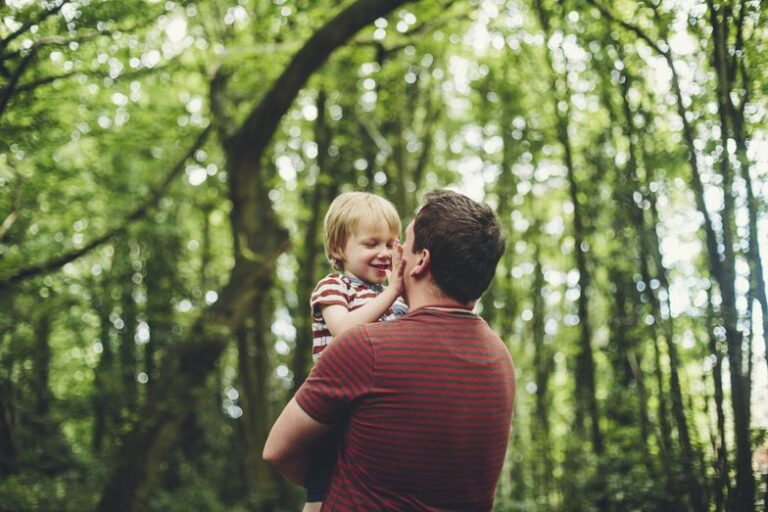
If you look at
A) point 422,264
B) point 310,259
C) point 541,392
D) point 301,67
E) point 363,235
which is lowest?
point 541,392

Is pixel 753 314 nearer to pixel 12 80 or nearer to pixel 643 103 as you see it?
pixel 643 103

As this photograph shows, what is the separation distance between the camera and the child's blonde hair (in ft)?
7.76

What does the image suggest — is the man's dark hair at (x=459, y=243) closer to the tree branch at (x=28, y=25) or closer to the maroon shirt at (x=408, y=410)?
the maroon shirt at (x=408, y=410)

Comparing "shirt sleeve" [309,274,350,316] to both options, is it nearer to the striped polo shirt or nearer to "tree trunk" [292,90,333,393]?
the striped polo shirt

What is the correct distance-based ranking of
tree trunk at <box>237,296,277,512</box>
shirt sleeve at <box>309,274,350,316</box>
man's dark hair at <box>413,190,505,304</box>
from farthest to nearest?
tree trunk at <box>237,296,277,512</box>
shirt sleeve at <box>309,274,350,316</box>
man's dark hair at <box>413,190,505,304</box>

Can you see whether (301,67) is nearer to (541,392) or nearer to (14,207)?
(14,207)

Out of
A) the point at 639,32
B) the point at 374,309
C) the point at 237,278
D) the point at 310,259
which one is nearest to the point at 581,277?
the point at 237,278

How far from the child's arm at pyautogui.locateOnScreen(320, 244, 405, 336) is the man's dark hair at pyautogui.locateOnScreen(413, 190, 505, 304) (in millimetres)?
110

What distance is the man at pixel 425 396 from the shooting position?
169cm

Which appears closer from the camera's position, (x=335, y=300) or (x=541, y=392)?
(x=335, y=300)

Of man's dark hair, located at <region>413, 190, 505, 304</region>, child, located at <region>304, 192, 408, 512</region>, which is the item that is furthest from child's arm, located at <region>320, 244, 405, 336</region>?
man's dark hair, located at <region>413, 190, 505, 304</region>

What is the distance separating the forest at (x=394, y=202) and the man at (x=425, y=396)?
172 cm

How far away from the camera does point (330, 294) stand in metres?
2.20

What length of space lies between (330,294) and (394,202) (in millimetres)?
7130
